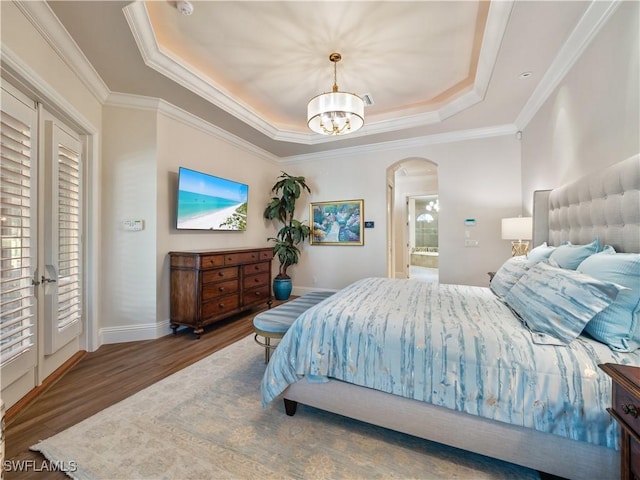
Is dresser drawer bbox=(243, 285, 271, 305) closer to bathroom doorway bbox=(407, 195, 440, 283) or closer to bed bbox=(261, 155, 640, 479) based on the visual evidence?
bed bbox=(261, 155, 640, 479)

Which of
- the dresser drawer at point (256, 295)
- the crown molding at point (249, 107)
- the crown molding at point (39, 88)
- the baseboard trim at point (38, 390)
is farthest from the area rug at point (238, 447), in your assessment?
the crown molding at point (249, 107)

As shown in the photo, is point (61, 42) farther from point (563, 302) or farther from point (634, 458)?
point (634, 458)

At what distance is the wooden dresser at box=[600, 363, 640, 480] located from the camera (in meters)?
0.86

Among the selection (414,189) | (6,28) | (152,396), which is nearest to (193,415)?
(152,396)

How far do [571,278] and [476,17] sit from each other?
2.22m

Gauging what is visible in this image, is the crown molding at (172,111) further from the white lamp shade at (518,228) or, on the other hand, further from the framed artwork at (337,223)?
the white lamp shade at (518,228)

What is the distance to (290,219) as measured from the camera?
5.18 m

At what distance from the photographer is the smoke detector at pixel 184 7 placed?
2.07m

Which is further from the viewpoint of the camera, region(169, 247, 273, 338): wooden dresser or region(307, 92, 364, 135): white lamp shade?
region(169, 247, 273, 338): wooden dresser

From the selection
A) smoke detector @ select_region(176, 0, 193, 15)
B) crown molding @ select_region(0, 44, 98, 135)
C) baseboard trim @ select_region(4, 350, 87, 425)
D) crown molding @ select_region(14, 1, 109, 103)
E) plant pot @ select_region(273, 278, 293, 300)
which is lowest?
baseboard trim @ select_region(4, 350, 87, 425)

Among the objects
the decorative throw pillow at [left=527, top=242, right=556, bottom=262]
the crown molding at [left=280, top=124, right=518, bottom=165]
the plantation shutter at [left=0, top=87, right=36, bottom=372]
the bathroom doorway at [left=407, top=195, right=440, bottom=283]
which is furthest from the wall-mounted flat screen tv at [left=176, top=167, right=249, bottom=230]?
the bathroom doorway at [left=407, top=195, right=440, bottom=283]

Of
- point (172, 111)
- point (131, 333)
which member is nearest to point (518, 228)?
point (172, 111)

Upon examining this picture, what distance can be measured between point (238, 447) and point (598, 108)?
3.29 metres

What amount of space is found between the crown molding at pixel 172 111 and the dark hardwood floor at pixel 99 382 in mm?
2643
